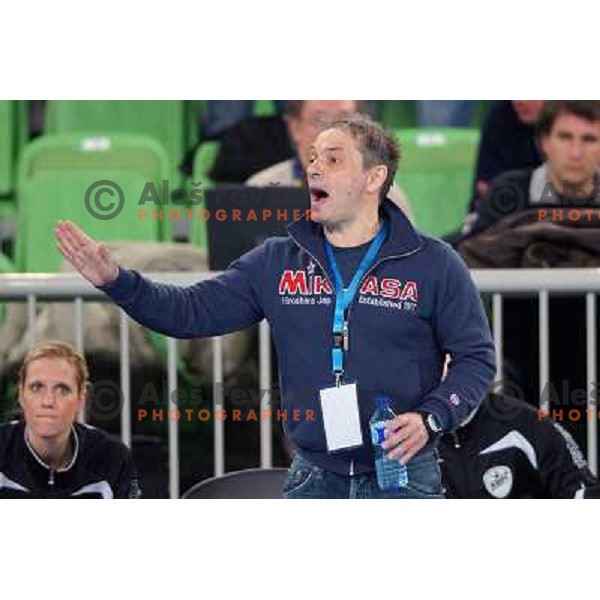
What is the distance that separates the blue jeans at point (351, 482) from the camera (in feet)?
14.0

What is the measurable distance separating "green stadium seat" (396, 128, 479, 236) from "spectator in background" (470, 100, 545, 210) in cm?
28

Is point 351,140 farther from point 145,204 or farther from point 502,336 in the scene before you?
point 145,204

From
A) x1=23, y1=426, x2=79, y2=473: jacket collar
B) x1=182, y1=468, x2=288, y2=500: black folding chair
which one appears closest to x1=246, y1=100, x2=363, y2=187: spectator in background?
x1=182, y1=468, x2=288, y2=500: black folding chair

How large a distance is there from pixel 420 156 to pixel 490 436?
1.92 m

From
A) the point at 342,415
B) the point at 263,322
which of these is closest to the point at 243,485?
the point at 263,322

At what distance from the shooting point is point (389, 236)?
4.35 metres

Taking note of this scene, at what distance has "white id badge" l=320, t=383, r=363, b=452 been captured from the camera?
14.1 ft

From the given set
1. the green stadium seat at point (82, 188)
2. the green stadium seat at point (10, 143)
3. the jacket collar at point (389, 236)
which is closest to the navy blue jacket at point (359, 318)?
the jacket collar at point (389, 236)

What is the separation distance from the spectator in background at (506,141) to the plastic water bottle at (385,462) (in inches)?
80.2

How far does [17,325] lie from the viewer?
545 centimetres

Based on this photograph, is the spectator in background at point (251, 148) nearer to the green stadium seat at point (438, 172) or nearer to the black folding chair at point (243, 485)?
the green stadium seat at point (438, 172)

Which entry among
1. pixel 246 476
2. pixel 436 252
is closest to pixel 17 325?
pixel 246 476

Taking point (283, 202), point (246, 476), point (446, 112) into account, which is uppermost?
point (446, 112)

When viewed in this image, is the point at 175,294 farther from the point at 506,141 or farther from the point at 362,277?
the point at 506,141
